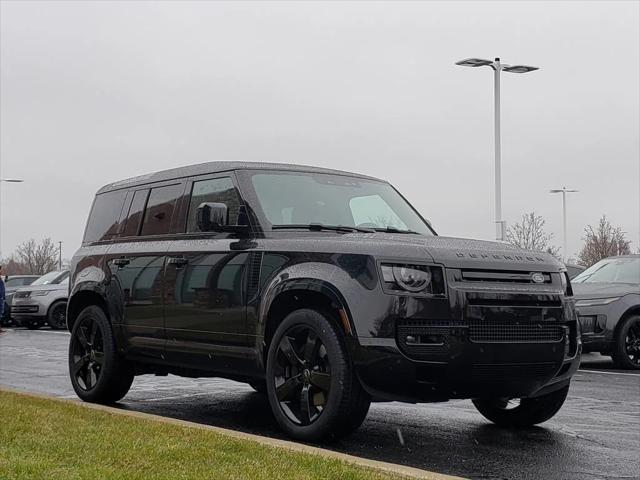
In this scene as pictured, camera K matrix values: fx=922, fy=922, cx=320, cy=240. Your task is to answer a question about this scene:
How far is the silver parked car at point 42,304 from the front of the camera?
24.2 meters

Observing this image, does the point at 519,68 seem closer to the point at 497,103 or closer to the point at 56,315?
the point at 497,103

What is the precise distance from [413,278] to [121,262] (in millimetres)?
3371

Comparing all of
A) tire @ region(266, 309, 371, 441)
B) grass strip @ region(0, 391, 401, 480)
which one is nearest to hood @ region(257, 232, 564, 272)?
tire @ region(266, 309, 371, 441)

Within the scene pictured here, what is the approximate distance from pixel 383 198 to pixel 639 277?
6.90 metres

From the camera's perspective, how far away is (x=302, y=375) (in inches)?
239

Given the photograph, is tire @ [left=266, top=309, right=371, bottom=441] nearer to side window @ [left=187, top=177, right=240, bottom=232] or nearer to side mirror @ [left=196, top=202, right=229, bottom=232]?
side mirror @ [left=196, top=202, right=229, bottom=232]

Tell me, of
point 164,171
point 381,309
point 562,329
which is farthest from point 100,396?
point 562,329

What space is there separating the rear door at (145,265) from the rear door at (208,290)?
167mm

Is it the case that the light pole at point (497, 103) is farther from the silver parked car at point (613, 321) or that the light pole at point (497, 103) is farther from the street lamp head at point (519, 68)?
the silver parked car at point (613, 321)

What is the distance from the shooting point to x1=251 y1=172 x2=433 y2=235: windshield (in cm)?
688

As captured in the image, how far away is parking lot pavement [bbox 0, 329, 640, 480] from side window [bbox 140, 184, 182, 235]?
5.14 ft

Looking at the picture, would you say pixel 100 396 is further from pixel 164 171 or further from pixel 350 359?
pixel 350 359

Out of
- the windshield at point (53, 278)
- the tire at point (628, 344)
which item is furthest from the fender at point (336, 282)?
the windshield at point (53, 278)

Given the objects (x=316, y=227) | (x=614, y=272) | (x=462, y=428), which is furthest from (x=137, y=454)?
(x=614, y=272)
